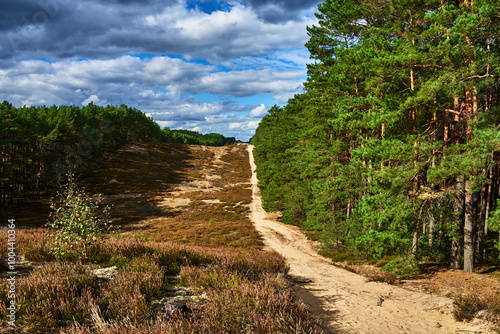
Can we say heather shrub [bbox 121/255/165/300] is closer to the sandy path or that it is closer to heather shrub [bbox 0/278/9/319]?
heather shrub [bbox 0/278/9/319]

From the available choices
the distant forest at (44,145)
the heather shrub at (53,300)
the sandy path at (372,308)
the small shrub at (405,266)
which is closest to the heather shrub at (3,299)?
the heather shrub at (53,300)

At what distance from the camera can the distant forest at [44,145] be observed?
3519 cm

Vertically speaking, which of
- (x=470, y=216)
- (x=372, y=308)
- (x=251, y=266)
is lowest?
(x=372, y=308)

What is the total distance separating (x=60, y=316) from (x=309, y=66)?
1994cm

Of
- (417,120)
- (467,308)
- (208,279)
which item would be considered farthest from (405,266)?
(208,279)

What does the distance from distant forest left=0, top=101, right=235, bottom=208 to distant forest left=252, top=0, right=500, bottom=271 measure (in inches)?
1285

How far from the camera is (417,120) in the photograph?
1180cm

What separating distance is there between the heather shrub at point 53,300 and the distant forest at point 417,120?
9.83 m

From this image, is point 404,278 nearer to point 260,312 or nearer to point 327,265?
point 327,265

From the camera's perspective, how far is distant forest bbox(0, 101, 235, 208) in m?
35.2

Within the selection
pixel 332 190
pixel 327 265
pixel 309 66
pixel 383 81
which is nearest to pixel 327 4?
pixel 309 66

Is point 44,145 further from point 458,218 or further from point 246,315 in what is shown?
point 458,218

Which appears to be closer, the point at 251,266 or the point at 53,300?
the point at 53,300

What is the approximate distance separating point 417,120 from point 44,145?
51.3 m
